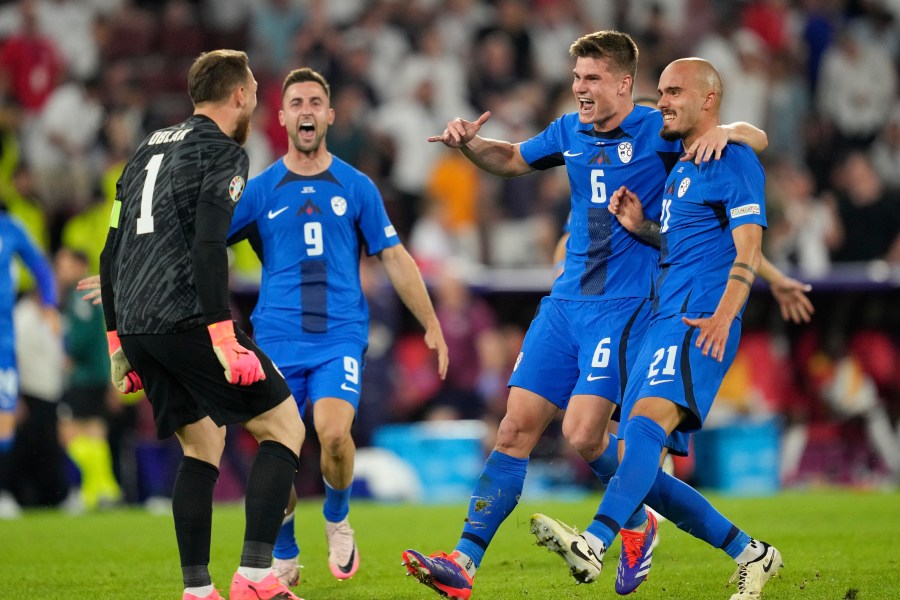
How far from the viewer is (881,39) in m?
19.7

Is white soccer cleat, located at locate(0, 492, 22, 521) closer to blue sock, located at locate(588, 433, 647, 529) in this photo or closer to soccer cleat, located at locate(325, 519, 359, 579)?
soccer cleat, located at locate(325, 519, 359, 579)

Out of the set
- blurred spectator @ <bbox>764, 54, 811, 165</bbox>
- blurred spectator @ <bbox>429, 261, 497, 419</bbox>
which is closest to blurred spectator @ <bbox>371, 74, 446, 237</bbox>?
blurred spectator @ <bbox>429, 261, 497, 419</bbox>

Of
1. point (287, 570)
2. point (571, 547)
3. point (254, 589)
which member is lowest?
point (287, 570)

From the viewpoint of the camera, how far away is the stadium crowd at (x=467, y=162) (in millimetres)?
14672

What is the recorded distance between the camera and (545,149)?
7332 mm

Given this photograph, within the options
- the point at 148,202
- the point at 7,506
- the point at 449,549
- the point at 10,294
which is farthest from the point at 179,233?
the point at 7,506

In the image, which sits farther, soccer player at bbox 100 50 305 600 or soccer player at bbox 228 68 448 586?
soccer player at bbox 228 68 448 586

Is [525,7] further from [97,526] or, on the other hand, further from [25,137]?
[97,526]

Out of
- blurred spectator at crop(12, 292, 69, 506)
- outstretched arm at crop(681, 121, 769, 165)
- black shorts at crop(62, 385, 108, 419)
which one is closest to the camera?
outstretched arm at crop(681, 121, 769, 165)

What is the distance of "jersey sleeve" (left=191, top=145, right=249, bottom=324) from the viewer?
5844 millimetres

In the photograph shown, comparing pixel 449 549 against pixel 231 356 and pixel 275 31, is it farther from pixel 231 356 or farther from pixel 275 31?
pixel 275 31

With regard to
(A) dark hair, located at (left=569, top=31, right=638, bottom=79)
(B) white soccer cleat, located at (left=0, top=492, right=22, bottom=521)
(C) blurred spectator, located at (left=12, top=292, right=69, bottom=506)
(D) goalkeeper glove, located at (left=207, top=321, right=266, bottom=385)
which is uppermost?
(A) dark hair, located at (left=569, top=31, right=638, bottom=79)

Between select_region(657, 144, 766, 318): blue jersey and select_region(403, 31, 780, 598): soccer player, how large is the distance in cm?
20

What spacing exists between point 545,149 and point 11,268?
20.2 feet
